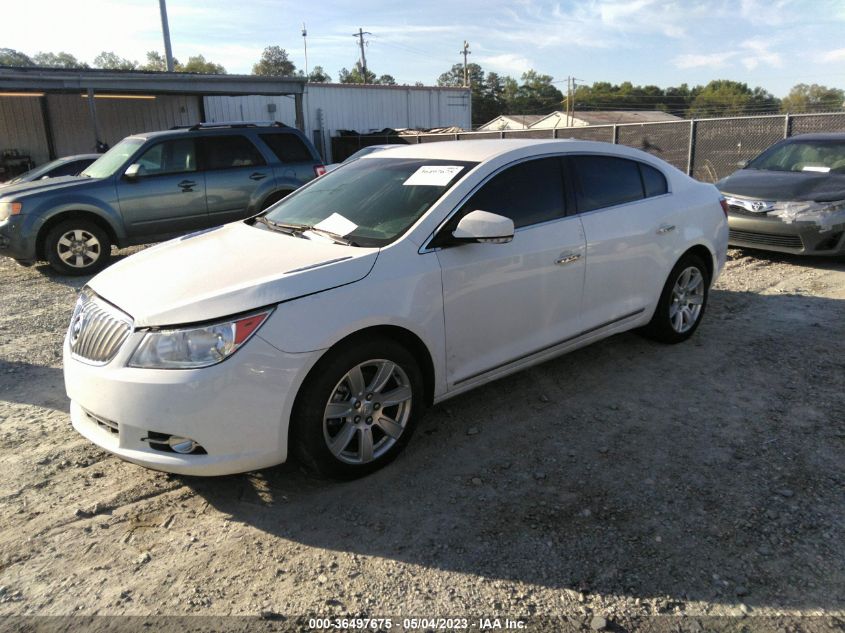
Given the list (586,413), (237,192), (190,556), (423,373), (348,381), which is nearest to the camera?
(190,556)

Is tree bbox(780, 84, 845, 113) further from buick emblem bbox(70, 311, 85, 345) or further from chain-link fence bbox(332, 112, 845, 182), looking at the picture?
buick emblem bbox(70, 311, 85, 345)

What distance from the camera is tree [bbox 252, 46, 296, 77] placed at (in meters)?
96.8

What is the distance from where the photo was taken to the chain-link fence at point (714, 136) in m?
13.0

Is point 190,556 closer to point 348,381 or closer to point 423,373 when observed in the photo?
point 348,381

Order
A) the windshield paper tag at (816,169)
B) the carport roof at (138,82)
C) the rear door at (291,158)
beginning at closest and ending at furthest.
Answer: the windshield paper tag at (816,169)
the rear door at (291,158)
the carport roof at (138,82)

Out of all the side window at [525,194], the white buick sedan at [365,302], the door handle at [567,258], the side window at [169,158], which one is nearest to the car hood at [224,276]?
the white buick sedan at [365,302]

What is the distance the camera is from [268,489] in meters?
3.26

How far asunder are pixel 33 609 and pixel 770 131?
50.0ft

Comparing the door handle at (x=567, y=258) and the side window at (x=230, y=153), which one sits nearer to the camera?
the door handle at (x=567, y=258)

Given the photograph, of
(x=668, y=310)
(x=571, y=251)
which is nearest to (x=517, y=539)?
(x=571, y=251)

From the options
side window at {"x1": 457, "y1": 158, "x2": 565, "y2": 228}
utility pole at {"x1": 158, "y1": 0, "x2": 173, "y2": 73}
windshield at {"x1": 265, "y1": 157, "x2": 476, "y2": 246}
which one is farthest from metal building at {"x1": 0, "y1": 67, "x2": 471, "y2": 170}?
side window at {"x1": 457, "y1": 158, "x2": 565, "y2": 228}

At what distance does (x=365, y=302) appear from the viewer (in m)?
3.07

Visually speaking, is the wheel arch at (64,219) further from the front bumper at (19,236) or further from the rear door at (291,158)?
the rear door at (291,158)

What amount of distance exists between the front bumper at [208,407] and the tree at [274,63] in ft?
332
